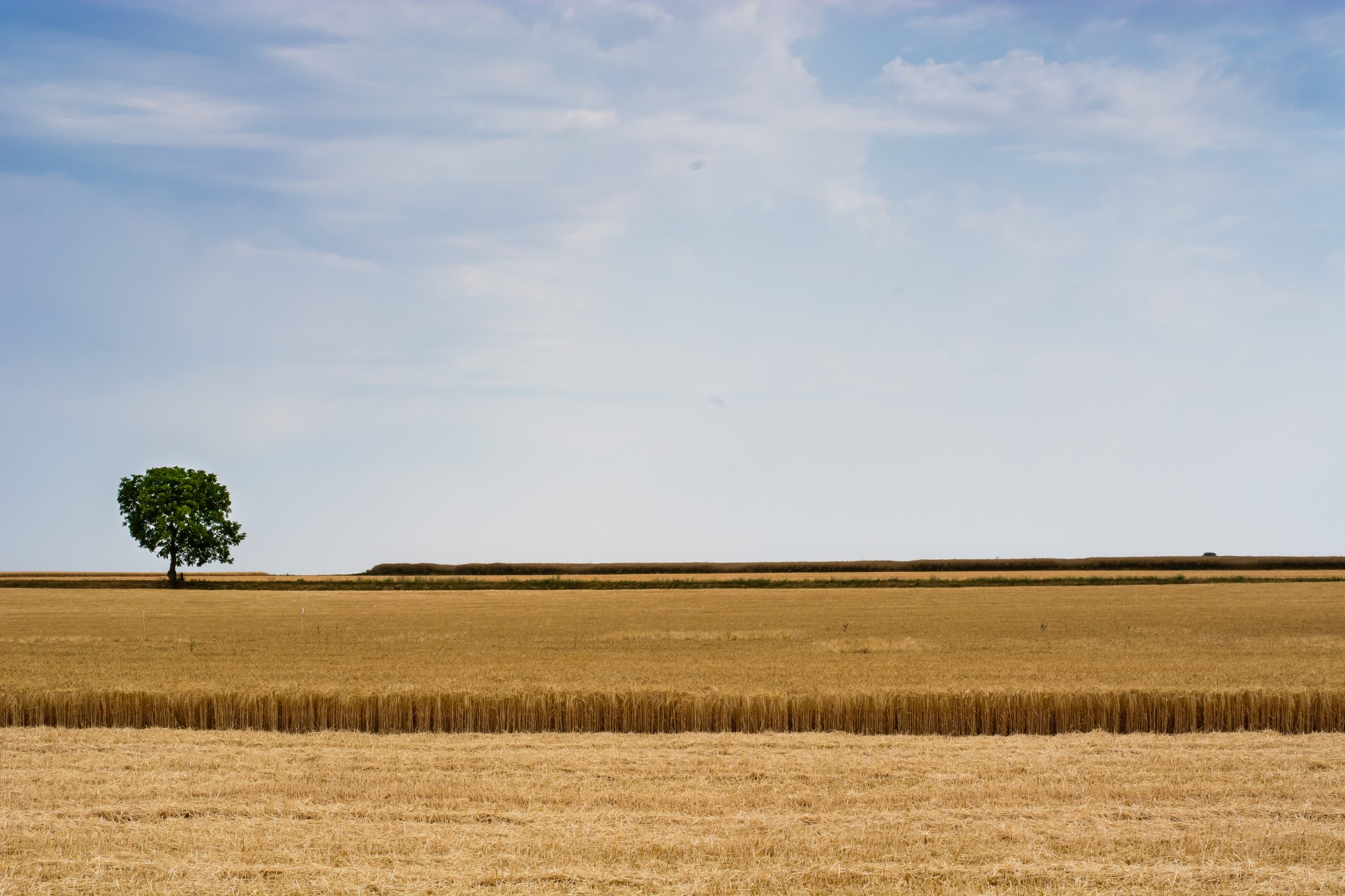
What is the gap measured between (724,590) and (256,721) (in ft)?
170

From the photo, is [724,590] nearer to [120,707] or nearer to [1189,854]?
[120,707]

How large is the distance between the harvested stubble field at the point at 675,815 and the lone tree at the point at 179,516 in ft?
231

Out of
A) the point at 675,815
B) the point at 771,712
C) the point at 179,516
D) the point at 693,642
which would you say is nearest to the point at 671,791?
the point at 675,815

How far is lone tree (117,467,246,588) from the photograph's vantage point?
3098 inches

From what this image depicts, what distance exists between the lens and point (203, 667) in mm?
20781

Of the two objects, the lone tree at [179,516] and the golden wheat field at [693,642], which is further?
the lone tree at [179,516]

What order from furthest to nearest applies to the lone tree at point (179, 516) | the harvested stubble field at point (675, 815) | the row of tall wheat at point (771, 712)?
the lone tree at point (179, 516) < the row of tall wheat at point (771, 712) < the harvested stubble field at point (675, 815)

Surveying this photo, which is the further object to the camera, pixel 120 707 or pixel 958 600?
pixel 958 600

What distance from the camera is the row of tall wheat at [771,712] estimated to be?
16031mm

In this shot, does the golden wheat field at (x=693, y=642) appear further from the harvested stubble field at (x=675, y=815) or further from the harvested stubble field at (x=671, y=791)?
the harvested stubble field at (x=675, y=815)

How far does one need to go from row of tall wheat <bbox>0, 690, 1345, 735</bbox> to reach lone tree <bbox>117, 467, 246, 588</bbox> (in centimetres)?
6800

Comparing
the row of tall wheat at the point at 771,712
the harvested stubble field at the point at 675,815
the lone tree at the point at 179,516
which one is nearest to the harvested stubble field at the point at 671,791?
the harvested stubble field at the point at 675,815

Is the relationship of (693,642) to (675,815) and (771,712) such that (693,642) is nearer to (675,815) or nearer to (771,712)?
(771,712)

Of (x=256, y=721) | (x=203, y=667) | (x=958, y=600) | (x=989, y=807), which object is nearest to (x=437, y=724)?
(x=256, y=721)
